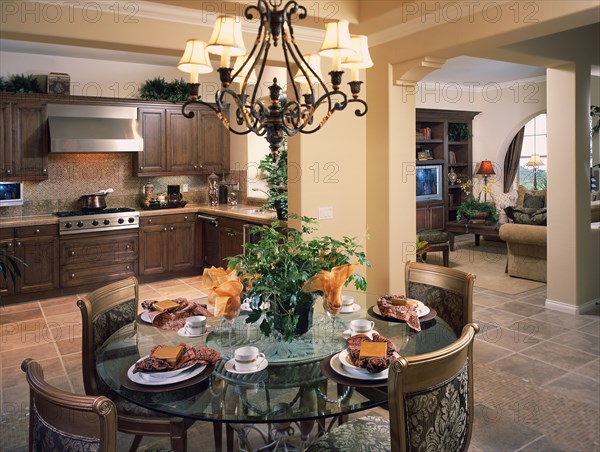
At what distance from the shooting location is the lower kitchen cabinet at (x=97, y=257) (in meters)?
5.90

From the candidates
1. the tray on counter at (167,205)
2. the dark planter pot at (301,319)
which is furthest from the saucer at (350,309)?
the tray on counter at (167,205)

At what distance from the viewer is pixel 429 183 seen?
9656mm

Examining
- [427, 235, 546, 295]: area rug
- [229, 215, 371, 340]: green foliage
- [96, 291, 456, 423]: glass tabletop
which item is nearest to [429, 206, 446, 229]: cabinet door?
[427, 235, 546, 295]: area rug

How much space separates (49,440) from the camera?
1327mm

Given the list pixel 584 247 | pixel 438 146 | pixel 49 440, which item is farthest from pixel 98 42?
pixel 438 146

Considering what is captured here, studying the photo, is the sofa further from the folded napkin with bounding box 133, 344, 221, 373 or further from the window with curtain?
the folded napkin with bounding box 133, 344, 221, 373

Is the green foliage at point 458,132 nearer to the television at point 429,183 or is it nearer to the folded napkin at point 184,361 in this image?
the television at point 429,183

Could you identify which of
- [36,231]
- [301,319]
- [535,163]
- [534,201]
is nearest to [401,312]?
[301,319]

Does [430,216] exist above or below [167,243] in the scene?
above

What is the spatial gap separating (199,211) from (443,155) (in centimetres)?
512

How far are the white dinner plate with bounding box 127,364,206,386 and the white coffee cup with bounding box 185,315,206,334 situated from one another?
42cm

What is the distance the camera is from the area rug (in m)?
6.13

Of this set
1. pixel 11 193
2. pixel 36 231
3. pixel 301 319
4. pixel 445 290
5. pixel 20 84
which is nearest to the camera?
pixel 301 319

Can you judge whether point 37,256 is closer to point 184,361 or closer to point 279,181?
point 279,181
